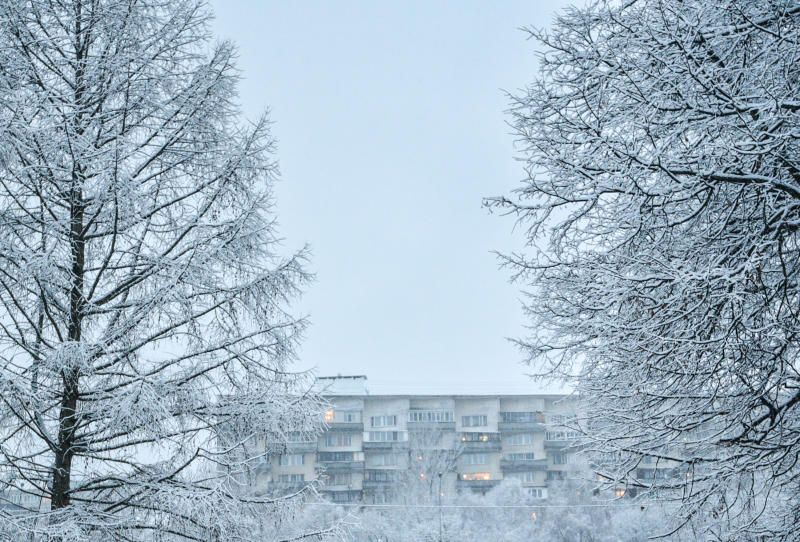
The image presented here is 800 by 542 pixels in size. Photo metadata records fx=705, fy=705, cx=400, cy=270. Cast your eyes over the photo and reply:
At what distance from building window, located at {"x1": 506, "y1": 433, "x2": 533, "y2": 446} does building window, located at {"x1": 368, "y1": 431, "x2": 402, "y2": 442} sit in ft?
27.1

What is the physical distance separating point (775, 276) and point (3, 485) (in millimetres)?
5785

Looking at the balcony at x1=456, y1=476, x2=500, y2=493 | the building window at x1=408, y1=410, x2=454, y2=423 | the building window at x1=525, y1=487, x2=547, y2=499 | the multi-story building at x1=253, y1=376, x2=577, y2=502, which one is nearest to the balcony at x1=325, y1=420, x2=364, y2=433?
the multi-story building at x1=253, y1=376, x2=577, y2=502

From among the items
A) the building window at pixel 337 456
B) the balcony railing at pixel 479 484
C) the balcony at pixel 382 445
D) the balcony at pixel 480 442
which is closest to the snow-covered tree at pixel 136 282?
the building window at pixel 337 456

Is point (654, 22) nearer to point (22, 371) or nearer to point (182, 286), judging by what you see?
point (182, 286)

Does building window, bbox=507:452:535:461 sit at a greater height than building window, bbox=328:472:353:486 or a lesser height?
greater

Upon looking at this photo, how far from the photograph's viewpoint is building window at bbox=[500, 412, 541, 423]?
5303 centimetres

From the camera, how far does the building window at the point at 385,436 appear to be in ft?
170

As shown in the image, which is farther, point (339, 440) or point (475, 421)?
point (475, 421)

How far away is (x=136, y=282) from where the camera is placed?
586cm

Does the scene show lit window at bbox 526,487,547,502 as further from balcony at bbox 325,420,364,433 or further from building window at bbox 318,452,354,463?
building window at bbox 318,452,354,463

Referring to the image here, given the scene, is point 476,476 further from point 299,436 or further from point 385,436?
point 299,436

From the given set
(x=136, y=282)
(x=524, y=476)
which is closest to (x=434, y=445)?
(x=524, y=476)

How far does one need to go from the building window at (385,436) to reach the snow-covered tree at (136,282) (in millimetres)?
46931

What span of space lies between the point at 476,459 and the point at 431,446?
18.8 feet
